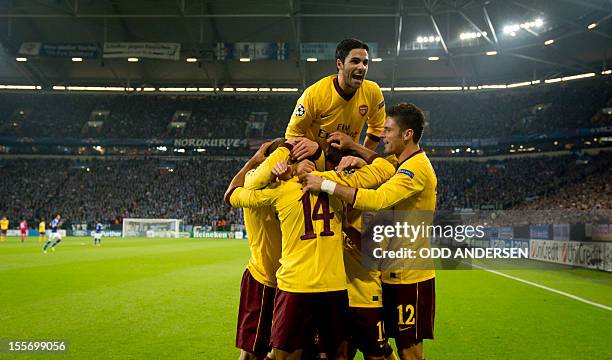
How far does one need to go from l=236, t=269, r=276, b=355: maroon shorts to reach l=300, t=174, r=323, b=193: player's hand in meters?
1.21

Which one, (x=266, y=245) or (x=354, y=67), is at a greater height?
(x=354, y=67)

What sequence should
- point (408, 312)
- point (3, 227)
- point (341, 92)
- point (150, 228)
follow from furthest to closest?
1. point (150, 228)
2. point (3, 227)
3. point (341, 92)
4. point (408, 312)

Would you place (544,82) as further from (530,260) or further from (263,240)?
(263,240)

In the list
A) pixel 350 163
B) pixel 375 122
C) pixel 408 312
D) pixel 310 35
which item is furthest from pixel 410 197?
pixel 310 35

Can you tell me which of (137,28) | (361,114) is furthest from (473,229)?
(137,28)

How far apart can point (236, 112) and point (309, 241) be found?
164 feet

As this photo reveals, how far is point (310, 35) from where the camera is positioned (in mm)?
41062

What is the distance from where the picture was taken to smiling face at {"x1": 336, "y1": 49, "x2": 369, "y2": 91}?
4863 millimetres

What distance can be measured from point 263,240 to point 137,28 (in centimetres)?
4065

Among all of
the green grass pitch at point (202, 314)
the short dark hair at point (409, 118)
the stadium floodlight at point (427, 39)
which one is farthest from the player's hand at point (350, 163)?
the stadium floodlight at point (427, 39)

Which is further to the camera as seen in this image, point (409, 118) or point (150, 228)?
point (150, 228)

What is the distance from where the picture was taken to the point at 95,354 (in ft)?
20.8

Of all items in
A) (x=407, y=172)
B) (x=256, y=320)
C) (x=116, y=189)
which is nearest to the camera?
(x=407, y=172)

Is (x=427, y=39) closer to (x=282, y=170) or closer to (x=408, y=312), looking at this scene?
(x=408, y=312)
